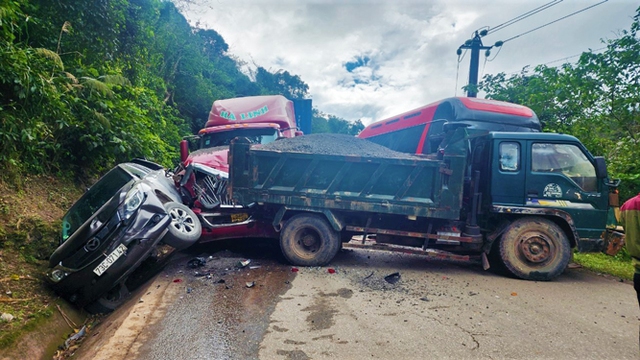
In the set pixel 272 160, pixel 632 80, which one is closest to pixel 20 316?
pixel 272 160

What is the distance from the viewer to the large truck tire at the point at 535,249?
16.0ft

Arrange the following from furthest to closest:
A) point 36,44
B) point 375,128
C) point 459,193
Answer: point 375,128 < point 36,44 < point 459,193

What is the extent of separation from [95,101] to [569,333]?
8149mm

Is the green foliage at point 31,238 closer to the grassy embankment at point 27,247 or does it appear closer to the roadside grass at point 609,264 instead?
the grassy embankment at point 27,247

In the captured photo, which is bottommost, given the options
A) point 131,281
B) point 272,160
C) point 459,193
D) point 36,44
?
point 131,281

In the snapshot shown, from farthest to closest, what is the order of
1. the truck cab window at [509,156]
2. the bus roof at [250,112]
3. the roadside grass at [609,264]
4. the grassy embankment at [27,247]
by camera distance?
the bus roof at [250,112] → the roadside grass at [609,264] → the truck cab window at [509,156] → the grassy embankment at [27,247]

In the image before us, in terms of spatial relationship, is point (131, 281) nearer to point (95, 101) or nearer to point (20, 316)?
point (20, 316)

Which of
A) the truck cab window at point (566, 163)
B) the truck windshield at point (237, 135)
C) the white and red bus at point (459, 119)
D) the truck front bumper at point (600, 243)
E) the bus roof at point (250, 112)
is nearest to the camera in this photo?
the truck front bumper at point (600, 243)

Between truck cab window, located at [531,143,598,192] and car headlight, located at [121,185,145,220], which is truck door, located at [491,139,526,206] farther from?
car headlight, located at [121,185,145,220]

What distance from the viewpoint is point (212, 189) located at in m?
5.65

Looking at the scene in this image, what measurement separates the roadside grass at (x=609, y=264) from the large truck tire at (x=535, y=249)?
5.27ft

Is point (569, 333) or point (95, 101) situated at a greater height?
point (95, 101)

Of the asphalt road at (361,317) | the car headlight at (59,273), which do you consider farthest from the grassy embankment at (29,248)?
the asphalt road at (361,317)

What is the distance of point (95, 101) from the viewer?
6.57 meters
